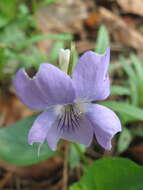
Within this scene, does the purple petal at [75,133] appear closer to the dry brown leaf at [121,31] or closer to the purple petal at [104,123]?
the purple petal at [104,123]

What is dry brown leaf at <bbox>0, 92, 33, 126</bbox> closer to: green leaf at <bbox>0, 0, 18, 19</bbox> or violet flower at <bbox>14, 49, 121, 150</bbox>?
green leaf at <bbox>0, 0, 18, 19</bbox>

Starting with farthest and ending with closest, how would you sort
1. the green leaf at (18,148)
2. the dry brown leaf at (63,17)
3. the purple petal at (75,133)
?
the dry brown leaf at (63,17) < the green leaf at (18,148) < the purple petal at (75,133)

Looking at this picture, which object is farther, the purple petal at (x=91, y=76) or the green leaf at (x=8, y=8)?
the green leaf at (x=8, y=8)

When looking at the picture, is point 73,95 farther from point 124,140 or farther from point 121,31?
point 121,31

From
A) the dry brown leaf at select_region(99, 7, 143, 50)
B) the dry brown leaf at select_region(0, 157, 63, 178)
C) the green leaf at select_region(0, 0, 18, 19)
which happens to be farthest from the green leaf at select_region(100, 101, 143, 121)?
the green leaf at select_region(0, 0, 18, 19)

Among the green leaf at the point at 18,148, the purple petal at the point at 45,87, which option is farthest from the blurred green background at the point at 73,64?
the purple petal at the point at 45,87
